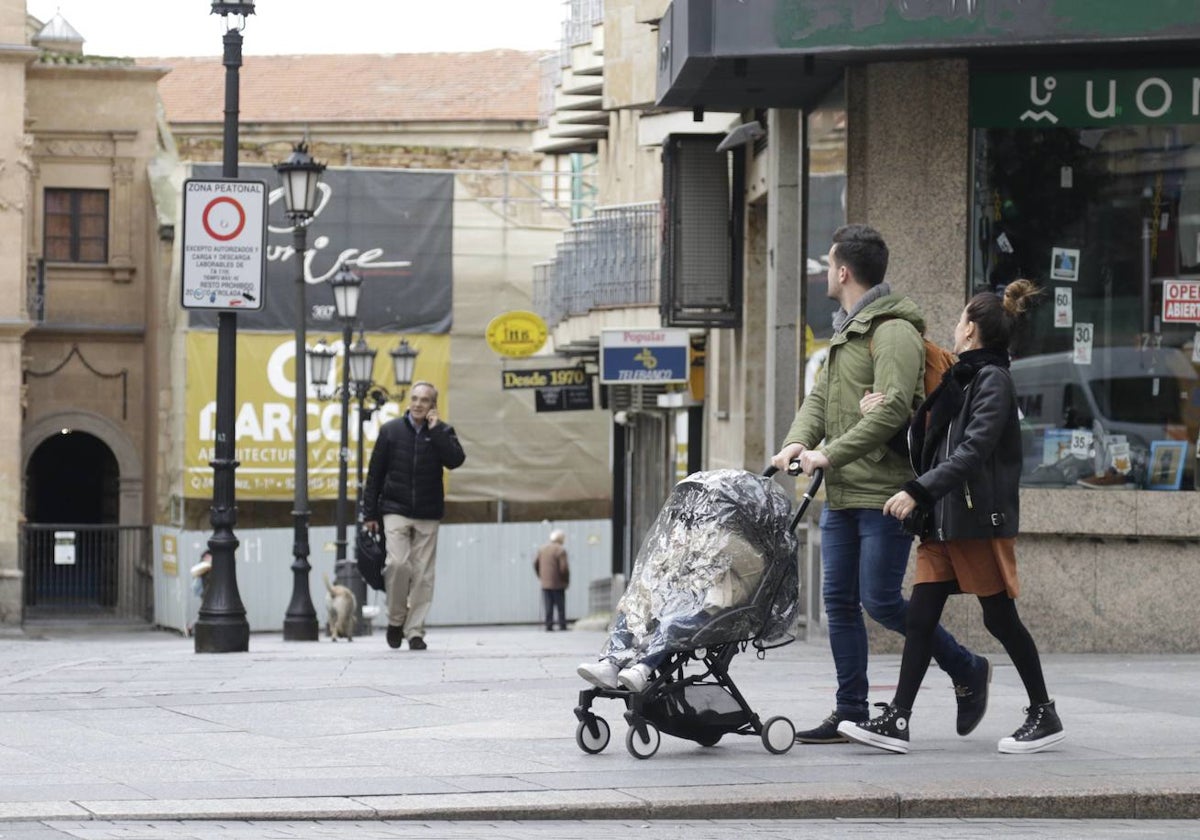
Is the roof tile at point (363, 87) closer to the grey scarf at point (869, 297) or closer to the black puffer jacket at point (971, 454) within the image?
the grey scarf at point (869, 297)

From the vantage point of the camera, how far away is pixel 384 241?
4391 cm

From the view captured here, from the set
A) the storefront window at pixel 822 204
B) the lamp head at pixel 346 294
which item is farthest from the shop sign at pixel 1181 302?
the lamp head at pixel 346 294

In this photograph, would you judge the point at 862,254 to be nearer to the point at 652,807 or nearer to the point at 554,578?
the point at 652,807

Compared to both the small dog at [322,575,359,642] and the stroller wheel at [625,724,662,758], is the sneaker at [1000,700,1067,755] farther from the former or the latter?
the small dog at [322,575,359,642]

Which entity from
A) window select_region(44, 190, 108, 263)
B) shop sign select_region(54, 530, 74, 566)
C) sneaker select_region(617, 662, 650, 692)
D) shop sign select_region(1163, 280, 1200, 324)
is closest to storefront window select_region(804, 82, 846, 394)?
shop sign select_region(1163, 280, 1200, 324)

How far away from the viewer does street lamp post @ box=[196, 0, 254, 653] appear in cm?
1615

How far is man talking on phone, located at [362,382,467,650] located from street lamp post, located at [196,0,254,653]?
152 cm

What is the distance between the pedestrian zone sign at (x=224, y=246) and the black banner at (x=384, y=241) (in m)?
26.9

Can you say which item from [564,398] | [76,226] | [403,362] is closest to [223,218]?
[403,362]

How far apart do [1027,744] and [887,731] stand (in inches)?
21.0

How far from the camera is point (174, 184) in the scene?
45281mm

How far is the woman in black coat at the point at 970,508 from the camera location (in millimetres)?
8023

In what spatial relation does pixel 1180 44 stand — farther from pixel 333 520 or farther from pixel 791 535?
pixel 333 520

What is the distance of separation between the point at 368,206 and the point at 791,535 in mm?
36259
